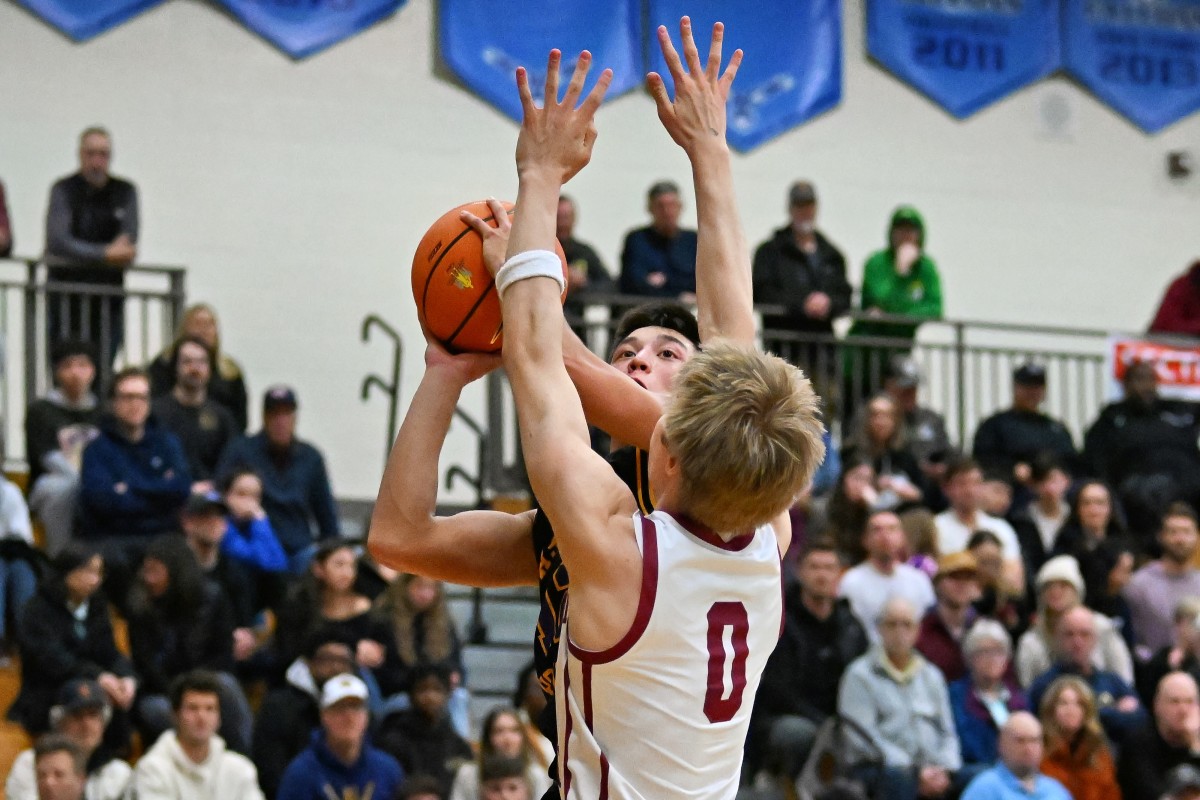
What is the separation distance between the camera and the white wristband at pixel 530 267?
3.46 metres

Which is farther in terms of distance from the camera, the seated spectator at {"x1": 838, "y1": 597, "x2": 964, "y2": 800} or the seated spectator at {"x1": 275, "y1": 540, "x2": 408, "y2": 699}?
the seated spectator at {"x1": 838, "y1": 597, "x2": 964, "y2": 800}

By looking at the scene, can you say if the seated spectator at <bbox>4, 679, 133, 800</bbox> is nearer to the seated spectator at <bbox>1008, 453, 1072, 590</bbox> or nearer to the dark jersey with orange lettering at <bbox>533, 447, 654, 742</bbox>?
the dark jersey with orange lettering at <bbox>533, 447, 654, 742</bbox>

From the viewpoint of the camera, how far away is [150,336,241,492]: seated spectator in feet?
35.7

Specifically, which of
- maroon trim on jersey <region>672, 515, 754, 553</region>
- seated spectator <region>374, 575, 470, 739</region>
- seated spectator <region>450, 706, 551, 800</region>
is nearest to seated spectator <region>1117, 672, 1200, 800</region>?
seated spectator <region>450, 706, 551, 800</region>

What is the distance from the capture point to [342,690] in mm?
8812

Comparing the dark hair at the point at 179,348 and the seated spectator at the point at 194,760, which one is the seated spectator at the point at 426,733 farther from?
the dark hair at the point at 179,348

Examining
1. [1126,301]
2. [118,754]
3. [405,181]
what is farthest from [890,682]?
[1126,301]

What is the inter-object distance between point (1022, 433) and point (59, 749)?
7.23m

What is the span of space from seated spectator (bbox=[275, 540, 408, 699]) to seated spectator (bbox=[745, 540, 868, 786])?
179 centimetres

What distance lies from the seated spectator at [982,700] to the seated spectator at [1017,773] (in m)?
0.57

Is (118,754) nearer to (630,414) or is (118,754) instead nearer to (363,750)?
(363,750)

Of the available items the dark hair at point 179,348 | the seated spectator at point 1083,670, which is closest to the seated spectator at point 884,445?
the seated spectator at point 1083,670

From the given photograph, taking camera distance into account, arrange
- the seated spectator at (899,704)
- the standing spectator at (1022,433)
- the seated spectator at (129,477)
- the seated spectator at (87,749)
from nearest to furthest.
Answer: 1. the seated spectator at (87,749)
2. the seated spectator at (899,704)
3. the seated spectator at (129,477)
4. the standing spectator at (1022,433)

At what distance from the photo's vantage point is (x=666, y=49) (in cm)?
392
